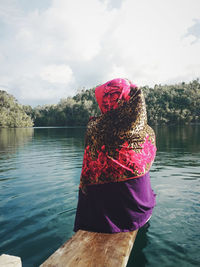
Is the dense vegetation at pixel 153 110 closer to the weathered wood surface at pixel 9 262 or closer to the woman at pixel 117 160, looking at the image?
the woman at pixel 117 160

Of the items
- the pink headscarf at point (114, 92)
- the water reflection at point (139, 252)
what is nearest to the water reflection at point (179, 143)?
the water reflection at point (139, 252)

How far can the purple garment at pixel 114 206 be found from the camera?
2.30 m

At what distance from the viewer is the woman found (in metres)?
2.25

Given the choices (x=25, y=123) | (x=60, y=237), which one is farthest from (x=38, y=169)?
(x=25, y=123)

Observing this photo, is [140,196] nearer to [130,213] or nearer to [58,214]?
[130,213]

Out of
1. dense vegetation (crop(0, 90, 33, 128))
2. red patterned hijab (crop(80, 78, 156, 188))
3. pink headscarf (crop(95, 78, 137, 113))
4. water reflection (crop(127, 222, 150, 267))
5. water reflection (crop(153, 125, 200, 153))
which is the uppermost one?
dense vegetation (crop(0, 90, 33, 128))

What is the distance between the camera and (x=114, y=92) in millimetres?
2295

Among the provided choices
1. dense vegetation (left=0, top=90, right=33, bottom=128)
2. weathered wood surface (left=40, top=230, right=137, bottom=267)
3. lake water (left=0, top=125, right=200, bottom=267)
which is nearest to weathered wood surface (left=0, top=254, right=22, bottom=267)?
weathered wood surface (left=40, top=230, right=137, bottom=267)

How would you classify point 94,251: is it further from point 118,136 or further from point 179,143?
point 179,143

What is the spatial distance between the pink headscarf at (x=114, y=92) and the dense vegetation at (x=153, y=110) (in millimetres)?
69865

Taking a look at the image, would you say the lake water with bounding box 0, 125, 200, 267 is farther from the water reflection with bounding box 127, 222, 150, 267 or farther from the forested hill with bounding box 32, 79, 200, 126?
the forested hill with bounding box 32, 79, 200, 126

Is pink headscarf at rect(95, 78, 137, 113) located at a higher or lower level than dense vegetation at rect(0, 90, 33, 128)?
lower

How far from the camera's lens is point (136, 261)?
260 cm

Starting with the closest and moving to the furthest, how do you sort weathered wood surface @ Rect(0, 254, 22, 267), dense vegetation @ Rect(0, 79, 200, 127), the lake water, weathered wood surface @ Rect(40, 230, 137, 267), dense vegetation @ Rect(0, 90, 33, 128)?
1. weathered wood surface @ Rect(0, 254, 22, 267)
2. weathered wood surface @ Rect(40, 230, 137, 267)
3. the lake water
4. dense vegetation @ Rect(0, 79, 200, 127)
5. dense vegetation @ Rect(0, 90, 33, 128)
